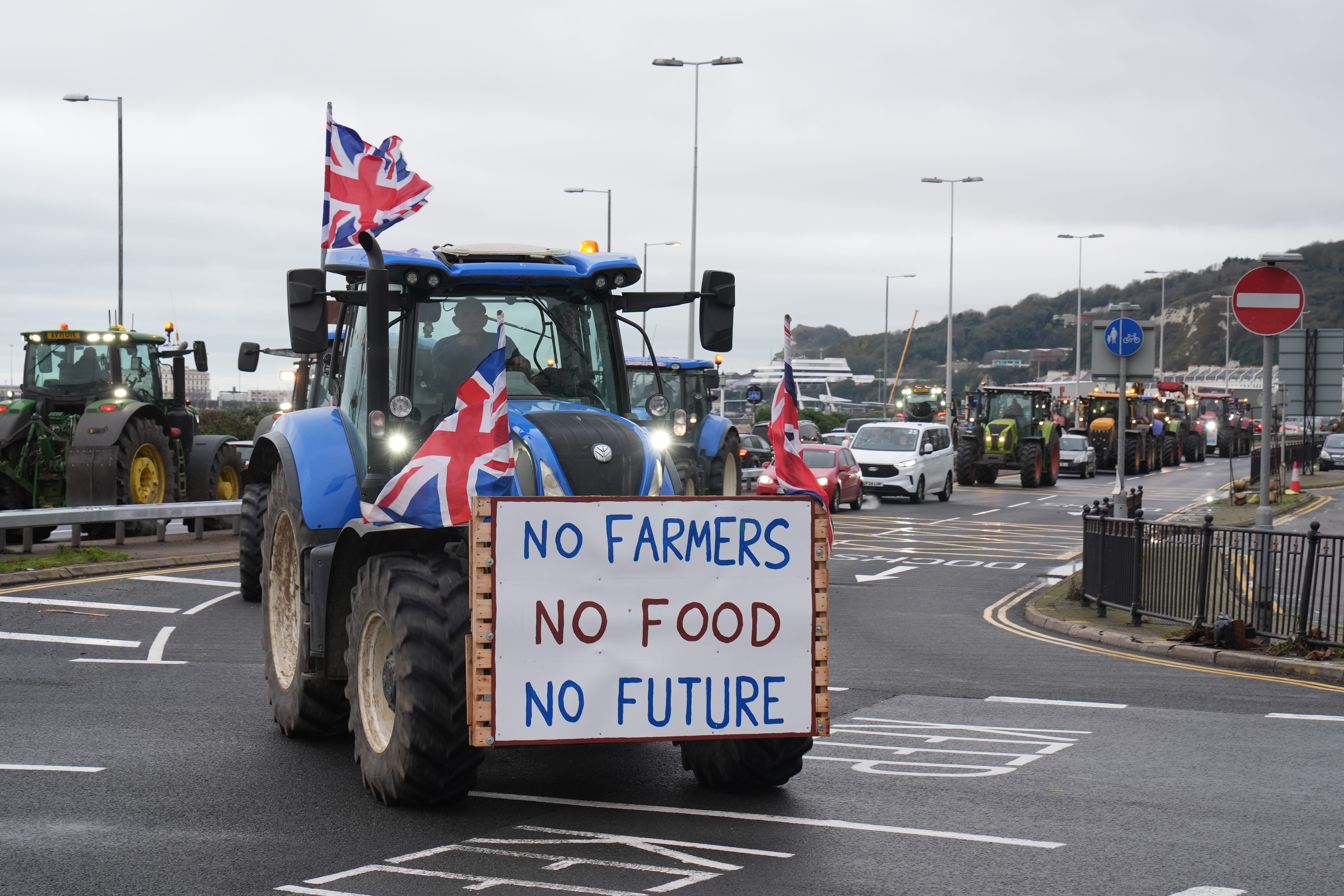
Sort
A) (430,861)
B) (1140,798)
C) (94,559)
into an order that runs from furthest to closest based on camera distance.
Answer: (94,559), (1140,798), (430,861)

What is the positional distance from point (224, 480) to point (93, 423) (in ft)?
12.6

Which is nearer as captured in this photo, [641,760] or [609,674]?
[609,674]

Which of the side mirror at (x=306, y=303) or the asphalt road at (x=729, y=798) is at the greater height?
the side mirror at (x=306, y=303)

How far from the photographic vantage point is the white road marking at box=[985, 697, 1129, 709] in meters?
11.0

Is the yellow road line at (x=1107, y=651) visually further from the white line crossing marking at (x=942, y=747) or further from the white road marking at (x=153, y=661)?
the white road marking at (x=153, y=661)

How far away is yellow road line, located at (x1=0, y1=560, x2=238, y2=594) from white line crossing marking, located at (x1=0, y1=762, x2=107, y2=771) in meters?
8.44

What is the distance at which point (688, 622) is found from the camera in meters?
7.23

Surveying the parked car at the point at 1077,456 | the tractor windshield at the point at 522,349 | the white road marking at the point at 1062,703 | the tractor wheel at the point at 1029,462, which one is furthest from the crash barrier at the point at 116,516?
the parked car at the point at 1077,456

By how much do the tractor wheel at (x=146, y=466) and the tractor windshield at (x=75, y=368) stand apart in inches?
30.8

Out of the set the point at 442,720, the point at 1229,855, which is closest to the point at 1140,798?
the point at 1229,855

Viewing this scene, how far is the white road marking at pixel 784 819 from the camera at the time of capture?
Answer: 7039 millimetres

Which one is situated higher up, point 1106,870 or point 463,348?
point 463,348

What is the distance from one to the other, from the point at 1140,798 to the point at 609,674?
115 inches

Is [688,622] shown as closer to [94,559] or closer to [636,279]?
[636,279]
